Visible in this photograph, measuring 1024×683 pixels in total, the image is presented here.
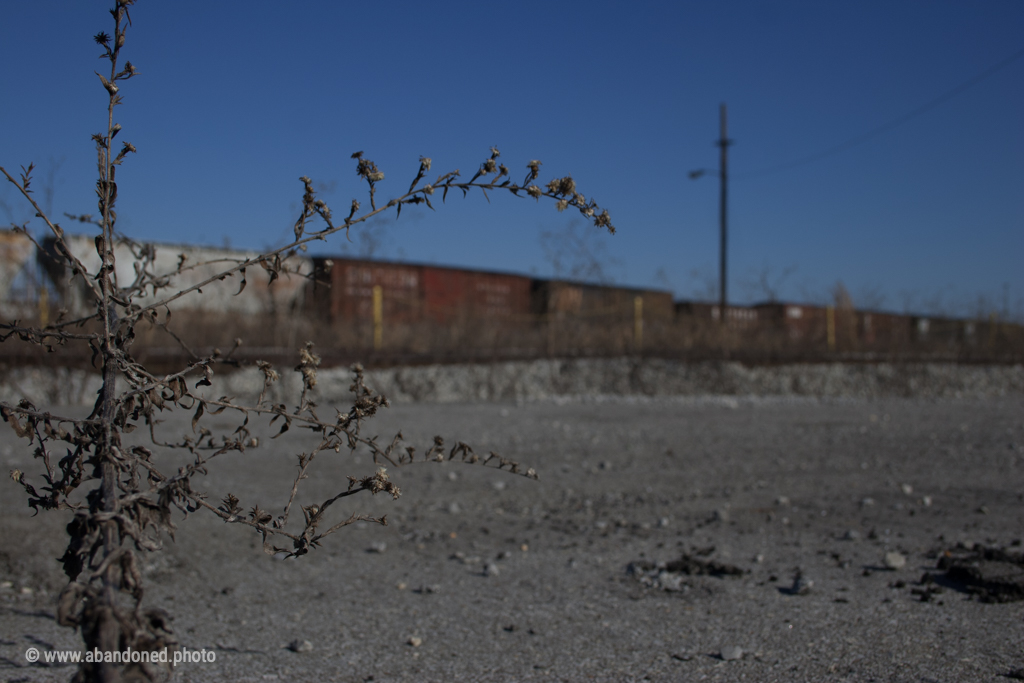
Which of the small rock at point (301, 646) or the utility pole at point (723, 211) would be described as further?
the utility pole at point (723, 211)

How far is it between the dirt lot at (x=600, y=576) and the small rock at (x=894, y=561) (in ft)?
0.08

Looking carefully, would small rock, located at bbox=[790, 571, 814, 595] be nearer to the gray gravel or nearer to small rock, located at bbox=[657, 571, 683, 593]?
small rock, located at bbox=[657, 571, 683, 593]

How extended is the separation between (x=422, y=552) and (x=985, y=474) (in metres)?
3.61

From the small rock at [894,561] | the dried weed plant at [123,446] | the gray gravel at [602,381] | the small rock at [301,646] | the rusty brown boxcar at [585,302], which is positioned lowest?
the small rock at [301,646]

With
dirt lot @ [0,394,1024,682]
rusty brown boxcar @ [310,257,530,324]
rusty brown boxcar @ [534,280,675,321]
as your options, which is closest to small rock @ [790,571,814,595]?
dirt lot @ [0,394,1024,682]

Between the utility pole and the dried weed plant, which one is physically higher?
the utility pole

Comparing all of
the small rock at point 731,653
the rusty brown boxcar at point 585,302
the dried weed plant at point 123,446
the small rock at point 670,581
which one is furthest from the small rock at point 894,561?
the rusty brown boxcar at point 585,302

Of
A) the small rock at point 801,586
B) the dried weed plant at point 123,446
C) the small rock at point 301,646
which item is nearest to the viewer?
the dried weed plant at point 123,446

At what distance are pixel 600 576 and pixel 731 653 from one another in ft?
2.62

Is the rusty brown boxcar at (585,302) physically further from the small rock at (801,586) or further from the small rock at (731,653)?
the small rock at (731,653)

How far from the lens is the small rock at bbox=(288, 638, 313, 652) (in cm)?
214

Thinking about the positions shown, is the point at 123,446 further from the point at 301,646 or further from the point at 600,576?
the point at 600,576

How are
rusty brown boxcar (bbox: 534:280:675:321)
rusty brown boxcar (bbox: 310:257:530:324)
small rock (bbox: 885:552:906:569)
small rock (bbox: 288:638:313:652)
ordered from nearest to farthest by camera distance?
1. small rock (bbox: 288:638:313:652)
2. small rock (bbox: 885:552:906:569)
3. rusty brown boxcar (bbox: 310:257:530:324)
4. rusty brown boxcar (bbox: 534:280:675:321)

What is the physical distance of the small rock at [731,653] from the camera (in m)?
2.03
